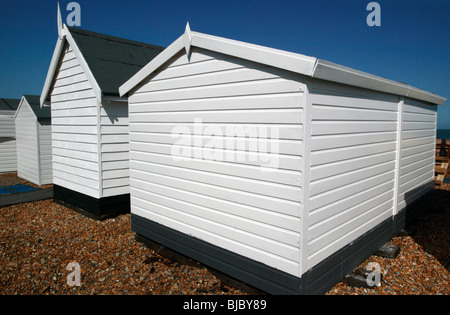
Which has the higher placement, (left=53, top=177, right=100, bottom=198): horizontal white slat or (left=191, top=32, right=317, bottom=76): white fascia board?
(left=191, top=32, right=317, bottom=76): white fascia board

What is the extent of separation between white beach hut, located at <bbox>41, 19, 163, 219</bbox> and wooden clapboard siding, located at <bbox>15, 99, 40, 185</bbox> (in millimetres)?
3556

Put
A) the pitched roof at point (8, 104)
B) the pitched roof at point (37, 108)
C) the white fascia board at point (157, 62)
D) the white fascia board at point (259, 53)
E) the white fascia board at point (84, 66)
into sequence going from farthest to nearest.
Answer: the pitched roof at point (8, 104) < the pitched roof at point (37, 108) < the white fascia board at point (84, 66) < the white fascia board at point (157, 62) < the white fascia board at point (259, 53)

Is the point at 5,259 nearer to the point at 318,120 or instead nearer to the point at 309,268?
the point at 309,268

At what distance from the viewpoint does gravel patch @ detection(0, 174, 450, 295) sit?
439cm

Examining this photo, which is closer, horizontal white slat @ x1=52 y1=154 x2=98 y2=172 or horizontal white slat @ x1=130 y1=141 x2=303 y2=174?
horizontal white slat @ x1=130 y1=141 x2=303 y2=174

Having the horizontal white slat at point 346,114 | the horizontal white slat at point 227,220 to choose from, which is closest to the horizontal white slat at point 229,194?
the horizontal white slat at point 227,220

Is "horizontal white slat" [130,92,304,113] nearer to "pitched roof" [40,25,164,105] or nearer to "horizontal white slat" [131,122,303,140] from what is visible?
"horizontal white slat" [131,122,303,140]

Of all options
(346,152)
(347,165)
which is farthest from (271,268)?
(346,152)

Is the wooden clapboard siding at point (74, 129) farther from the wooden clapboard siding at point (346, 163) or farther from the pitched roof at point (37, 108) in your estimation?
the wooden clapboard siding at point (346, 163)

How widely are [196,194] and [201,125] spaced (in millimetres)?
1048

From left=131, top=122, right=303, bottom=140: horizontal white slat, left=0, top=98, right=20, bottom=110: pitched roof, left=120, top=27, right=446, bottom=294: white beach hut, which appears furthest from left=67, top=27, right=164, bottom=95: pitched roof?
left=0, top=98, right=20, bottom=110: pitched roof

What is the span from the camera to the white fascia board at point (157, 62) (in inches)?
187

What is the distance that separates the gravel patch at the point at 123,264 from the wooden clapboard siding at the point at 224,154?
0.68m

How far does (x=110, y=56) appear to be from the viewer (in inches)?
314
